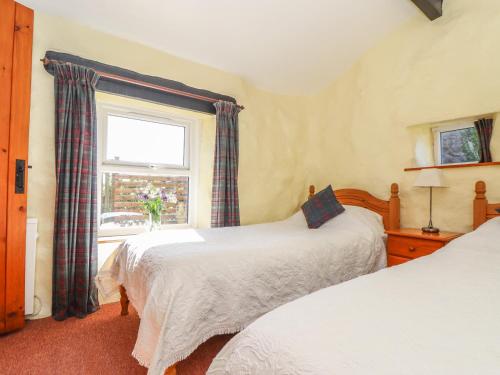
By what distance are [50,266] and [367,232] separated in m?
2.67

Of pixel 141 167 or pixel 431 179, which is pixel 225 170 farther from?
pixel 431 179

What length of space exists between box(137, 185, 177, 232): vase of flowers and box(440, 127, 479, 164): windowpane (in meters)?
2.80

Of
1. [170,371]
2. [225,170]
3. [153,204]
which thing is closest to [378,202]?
[225,170]


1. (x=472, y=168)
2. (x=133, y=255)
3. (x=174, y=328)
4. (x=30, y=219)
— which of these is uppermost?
(x=472, y=168)

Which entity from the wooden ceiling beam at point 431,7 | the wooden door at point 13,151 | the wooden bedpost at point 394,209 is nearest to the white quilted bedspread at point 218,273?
the wooden bedpost at point 394,209

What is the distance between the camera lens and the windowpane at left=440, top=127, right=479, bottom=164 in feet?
7.81

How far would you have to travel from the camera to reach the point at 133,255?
5.88 feet

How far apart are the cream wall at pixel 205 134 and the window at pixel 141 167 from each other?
9.3 inches

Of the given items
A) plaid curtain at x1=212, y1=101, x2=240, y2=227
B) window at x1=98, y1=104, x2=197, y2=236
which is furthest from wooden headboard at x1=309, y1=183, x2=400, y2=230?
window at x1=98, y1=104, x2=197, y2=236

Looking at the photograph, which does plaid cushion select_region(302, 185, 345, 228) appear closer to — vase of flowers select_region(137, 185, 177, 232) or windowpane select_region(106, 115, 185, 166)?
vase of flowers select_region(137, 185, 177, 232)

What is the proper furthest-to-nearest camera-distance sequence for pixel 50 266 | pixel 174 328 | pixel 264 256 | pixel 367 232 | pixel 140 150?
pixel 140 150 < pixel 367 232 < pixel 50 266 < pixel 264 256 < pixel 174 328

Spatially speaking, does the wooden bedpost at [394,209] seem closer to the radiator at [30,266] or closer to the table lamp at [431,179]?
the table lamp at [431,179]

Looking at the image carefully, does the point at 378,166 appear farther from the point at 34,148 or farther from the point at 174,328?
the point at 34,148

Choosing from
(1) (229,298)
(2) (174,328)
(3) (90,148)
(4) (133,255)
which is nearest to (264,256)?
(1) (229,298)
